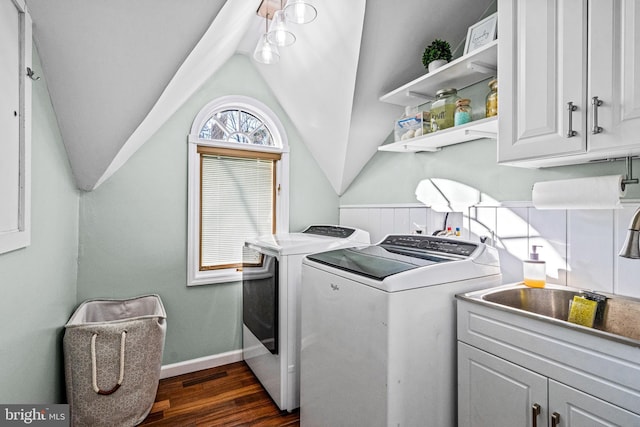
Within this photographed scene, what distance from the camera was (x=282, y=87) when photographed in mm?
2723

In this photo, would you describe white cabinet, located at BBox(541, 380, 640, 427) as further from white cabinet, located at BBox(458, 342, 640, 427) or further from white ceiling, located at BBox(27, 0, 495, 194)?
white ceiling, located at BBox(27, 0, 495, 194)

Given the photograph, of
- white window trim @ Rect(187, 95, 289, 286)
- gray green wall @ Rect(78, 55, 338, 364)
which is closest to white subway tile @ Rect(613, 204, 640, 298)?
white window trim @ Rect(187, 95, 289, 286)

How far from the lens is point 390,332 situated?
1215 millimetres

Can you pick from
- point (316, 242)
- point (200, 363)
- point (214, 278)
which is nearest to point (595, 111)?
point (316, 242)

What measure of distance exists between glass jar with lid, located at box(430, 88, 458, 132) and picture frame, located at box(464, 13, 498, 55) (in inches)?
9.3

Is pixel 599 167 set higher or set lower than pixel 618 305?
higher

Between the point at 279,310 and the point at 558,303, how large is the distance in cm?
145

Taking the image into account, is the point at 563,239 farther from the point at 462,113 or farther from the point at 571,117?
the point at 462,113

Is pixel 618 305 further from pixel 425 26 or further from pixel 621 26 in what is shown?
pixel 425 26

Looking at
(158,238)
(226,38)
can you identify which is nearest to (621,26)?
(226,38)

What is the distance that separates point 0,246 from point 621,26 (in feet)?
6.95

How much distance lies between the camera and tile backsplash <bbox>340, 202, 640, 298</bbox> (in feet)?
4.34

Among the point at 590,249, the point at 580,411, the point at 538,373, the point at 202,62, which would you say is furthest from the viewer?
the point at 202,62

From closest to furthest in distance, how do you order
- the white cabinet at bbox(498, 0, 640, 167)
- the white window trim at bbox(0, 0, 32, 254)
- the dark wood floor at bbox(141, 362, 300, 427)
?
1. the white cabinet at bbox(498, 0, 640, 167)
2. the white window trim at bbox(0, 0, 32, 254)
3. the dark wood floor at bbox(141, 362, 300, 427)
